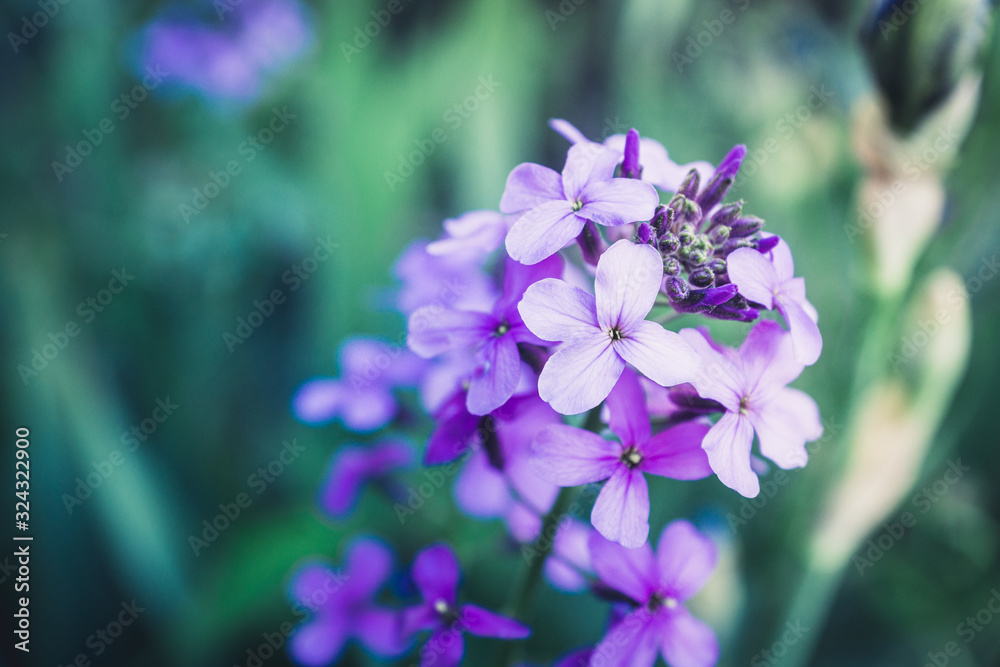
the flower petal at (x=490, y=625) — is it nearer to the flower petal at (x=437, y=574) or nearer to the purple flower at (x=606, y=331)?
the flower petal at (x=437, y=574)

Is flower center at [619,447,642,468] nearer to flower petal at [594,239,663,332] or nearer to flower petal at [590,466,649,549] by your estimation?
flower petal at [590,466,649,549]

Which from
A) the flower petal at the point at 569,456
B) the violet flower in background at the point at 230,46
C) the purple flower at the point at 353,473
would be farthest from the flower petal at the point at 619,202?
the violet flower in background at the point at 230,46

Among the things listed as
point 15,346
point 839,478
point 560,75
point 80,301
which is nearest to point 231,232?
point 80,301

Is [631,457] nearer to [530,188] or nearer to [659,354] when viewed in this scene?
[659,354]

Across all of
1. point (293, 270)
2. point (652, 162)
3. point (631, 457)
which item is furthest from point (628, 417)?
A: point (293, 270)

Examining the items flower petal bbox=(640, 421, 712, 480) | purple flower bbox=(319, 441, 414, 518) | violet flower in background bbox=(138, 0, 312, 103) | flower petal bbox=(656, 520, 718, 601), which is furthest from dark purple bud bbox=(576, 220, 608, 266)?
violet flower in background bbox=(138, 0, 312, 103)

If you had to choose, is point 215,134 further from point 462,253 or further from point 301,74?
point 462,253

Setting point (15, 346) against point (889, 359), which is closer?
point (889, 359)
